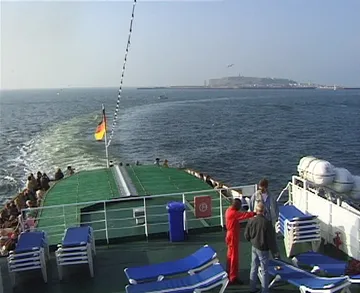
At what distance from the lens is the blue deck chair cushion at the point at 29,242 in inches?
314

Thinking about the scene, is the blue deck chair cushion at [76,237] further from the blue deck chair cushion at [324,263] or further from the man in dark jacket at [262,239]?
the blue deck chair cushion at [324,263]

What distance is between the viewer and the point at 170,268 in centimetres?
704

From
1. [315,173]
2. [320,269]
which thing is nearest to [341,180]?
[315,173]

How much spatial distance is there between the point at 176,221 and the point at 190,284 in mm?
3489

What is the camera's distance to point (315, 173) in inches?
408

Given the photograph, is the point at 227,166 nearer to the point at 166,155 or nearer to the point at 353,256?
the point at 166,155

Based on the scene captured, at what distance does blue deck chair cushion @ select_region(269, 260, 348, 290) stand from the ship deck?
43cm

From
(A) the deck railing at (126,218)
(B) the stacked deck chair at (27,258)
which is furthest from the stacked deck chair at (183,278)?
(A) the deck railing at (126,218)

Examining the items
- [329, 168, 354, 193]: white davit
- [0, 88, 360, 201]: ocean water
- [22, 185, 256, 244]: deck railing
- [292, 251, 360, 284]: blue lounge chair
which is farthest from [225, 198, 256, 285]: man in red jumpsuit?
[0, 88, 360, 201]: ocean water

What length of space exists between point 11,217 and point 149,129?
45.2m

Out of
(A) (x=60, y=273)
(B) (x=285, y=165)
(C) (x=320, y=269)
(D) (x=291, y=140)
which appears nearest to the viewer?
(C) (x=320, y=269)

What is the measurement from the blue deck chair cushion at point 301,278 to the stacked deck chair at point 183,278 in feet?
3.32

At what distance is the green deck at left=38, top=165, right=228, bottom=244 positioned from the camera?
11.9 meters

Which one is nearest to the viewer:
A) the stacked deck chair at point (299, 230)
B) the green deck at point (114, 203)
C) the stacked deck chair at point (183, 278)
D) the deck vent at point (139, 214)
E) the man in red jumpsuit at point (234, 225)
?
the stacked deck chair at point (183, 278)
